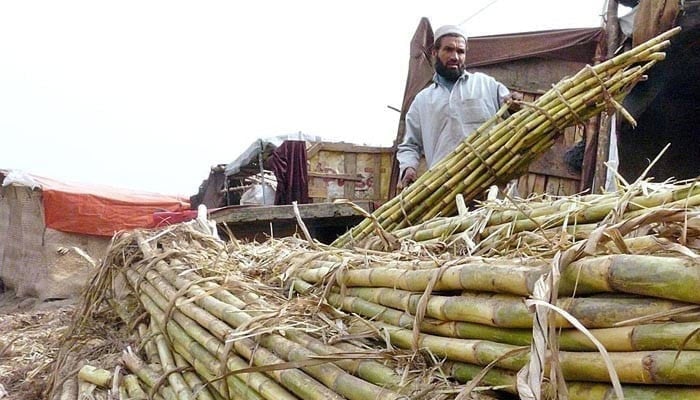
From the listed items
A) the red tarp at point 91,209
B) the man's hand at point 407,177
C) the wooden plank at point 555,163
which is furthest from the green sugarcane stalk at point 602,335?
the red tarp at point 91,209

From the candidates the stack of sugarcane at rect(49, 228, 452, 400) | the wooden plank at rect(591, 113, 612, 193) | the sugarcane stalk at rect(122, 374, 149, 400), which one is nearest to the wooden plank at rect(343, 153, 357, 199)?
the wooden plank at rect(591, 113, 612, 193)

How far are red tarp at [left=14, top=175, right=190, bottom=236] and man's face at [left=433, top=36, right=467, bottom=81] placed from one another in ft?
13.9

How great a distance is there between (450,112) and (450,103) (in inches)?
2.2

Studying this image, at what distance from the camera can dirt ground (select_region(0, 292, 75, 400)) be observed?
9.19 feet

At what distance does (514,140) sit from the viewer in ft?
9.40

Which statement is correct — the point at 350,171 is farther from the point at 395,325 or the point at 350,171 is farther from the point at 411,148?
the point at 395,325

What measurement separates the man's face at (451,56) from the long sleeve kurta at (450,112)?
0.06 metres

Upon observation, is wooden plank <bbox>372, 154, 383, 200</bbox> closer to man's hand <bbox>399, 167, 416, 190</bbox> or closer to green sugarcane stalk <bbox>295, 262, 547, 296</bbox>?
man's hand <bbox>399, 167, 416, 190</bbox>

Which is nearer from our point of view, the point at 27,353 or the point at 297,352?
the point at 297,352

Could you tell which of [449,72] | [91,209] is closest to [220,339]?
[449,72]

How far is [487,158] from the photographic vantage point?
9.73 feet

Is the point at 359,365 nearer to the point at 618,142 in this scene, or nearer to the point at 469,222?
the point at 469,222

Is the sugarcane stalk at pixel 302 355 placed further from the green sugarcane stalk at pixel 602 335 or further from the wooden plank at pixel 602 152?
the wooden plank at pixel 602 152

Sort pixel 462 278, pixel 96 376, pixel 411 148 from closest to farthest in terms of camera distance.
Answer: pixel 462 278 → pixel 96 376 → pixel 411 148
